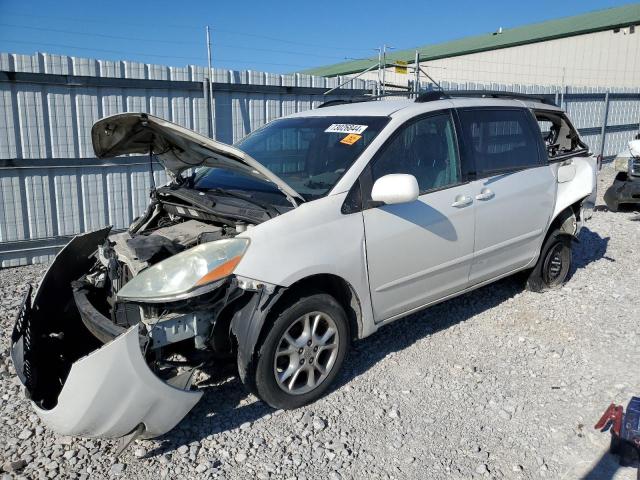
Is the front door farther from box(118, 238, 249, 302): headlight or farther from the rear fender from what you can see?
the rear fender

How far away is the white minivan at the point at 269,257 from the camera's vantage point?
2.82 m

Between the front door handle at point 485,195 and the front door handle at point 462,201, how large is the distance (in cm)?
15

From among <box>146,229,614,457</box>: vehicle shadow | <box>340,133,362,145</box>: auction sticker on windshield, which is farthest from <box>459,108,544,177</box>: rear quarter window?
<box>146,229,614,457</box>: vehicle shadow

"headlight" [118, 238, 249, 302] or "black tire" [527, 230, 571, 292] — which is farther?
"black tire" [527, 230, 571, 292]

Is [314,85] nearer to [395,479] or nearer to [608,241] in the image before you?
[608,241]

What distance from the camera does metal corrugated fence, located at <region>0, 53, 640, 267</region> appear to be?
623cm

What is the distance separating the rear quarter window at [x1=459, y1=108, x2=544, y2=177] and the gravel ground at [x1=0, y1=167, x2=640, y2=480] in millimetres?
1374

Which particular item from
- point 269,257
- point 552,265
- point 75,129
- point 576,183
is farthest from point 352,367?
point 75,129

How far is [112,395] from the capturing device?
8.44 ft

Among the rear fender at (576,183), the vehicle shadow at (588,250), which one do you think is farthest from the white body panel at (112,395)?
the vehicle shadow at (588,250)

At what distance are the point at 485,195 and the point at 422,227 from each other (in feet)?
2.63

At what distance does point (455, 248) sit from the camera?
4.08m

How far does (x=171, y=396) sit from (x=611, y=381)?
2.97 m

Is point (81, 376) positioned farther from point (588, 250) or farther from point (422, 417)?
point (588, 250)
